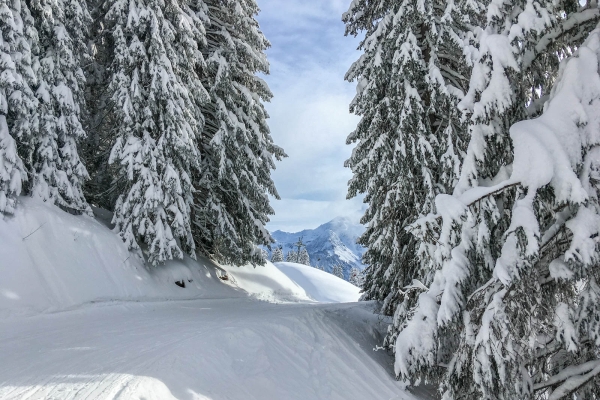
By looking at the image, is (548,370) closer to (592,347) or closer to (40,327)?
(592,347)

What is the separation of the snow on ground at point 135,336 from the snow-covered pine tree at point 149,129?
94 centimetres

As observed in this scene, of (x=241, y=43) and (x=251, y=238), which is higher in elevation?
(x=241, y=43)

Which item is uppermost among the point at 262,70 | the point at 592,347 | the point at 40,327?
the point at 262,70

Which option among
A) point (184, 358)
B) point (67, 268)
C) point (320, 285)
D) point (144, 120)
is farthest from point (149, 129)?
point (320, 285)

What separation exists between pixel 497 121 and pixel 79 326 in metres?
7.28

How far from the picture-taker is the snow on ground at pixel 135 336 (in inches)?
176

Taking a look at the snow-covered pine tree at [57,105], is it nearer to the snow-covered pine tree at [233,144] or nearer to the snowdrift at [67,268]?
the snowdrift at [67,268]

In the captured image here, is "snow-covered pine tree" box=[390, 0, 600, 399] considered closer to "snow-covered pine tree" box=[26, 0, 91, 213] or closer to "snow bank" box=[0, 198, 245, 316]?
"snow bank" box=[0, 198, 245, 316]

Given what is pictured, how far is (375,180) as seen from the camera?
29.0 feet

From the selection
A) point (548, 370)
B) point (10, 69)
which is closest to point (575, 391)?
point (548, 370)

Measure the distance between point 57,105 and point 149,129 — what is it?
2.43 m

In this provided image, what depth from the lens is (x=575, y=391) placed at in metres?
4.14

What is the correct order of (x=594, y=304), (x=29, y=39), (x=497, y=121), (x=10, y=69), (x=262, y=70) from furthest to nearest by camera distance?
(x=262, y=70), (x=29, y=39), (x=10, y=69), (x=497, y=121), (x=594, y=304)

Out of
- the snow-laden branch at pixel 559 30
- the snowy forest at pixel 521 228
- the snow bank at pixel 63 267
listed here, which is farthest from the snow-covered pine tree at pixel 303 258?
the snow-laden branch at pixel 559 30
